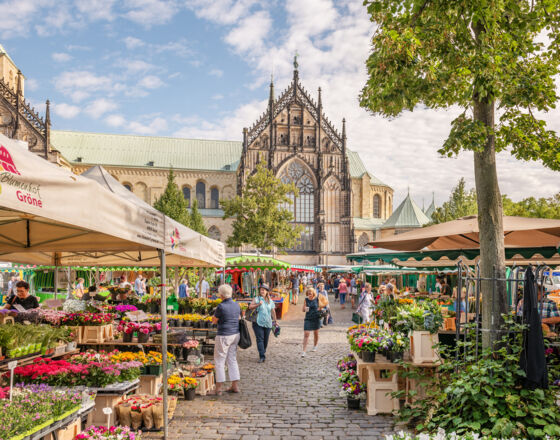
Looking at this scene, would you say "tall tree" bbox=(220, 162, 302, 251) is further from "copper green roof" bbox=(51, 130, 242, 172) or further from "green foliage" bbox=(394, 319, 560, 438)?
"green foliage" bbox=(394, 319, 560, 438)

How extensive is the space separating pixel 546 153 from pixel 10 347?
7.14 metres

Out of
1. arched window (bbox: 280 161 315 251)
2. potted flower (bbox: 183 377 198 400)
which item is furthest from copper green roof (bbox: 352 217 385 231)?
potted flower (bbox: 183 377 198 400)

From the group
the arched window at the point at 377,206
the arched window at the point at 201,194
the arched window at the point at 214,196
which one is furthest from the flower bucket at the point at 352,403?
the arched window at the point at 377,206

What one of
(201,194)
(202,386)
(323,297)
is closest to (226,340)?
(202,386)

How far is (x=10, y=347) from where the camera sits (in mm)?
5223

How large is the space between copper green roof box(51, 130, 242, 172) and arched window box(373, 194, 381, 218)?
19.2 m

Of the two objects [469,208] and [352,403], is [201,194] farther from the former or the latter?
[352,403]

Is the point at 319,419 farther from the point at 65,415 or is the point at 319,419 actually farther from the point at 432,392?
the point at 65,415

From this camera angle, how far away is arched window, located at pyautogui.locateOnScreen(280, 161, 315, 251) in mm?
56969

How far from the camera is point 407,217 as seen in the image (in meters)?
61.6

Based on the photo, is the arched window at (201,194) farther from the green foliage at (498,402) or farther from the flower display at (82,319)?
the green foliage at (498,402)

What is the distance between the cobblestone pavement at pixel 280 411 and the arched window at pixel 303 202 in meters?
46.0

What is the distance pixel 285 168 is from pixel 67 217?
53280mm

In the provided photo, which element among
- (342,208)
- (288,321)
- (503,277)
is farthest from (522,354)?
(342,208)
